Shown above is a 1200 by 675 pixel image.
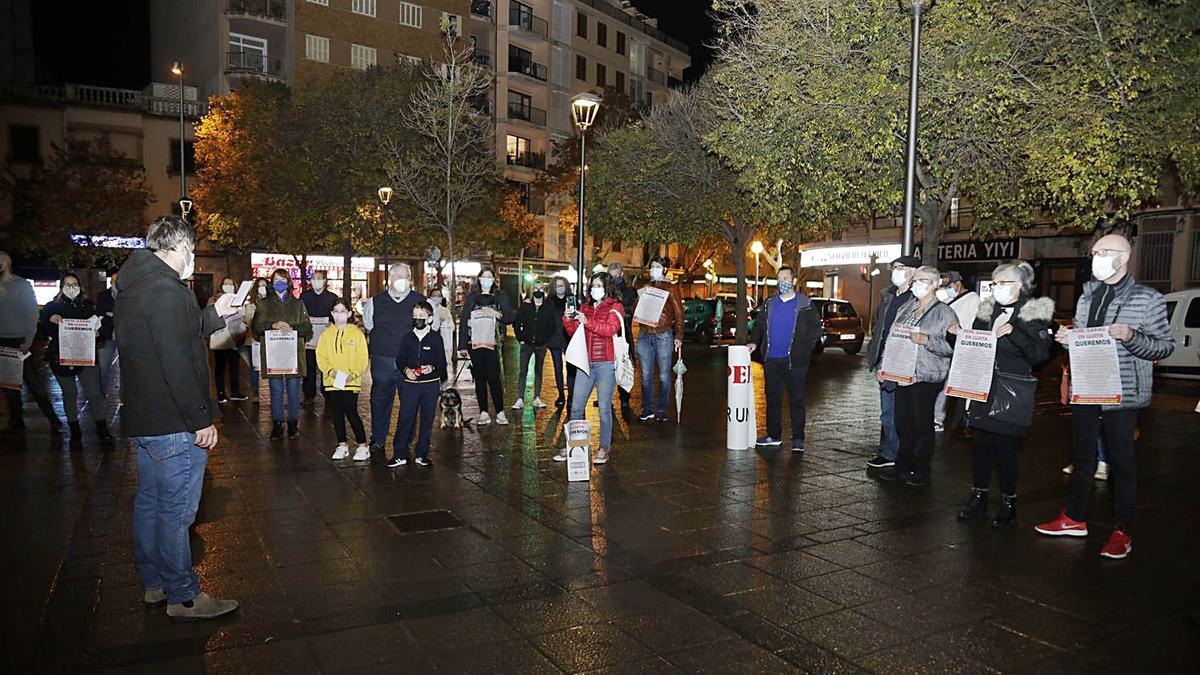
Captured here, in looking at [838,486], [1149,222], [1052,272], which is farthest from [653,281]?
[1052,272]

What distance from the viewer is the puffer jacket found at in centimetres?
814

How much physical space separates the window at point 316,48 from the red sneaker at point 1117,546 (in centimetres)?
4122

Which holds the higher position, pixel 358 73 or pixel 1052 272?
pixel 358 73

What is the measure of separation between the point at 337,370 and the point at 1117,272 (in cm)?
682

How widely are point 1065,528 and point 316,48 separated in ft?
135

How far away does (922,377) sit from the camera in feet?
23.5

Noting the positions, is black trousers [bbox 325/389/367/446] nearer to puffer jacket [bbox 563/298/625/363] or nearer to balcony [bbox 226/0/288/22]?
puffer jacket [bbox 563/298/625/363]

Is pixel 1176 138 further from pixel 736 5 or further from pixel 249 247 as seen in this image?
pixel 249 247

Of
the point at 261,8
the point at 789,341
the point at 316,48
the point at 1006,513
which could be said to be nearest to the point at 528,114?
the point at 316,48

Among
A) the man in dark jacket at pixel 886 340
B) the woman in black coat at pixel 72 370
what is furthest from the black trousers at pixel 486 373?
the man in dark jacket at pixel 886 340

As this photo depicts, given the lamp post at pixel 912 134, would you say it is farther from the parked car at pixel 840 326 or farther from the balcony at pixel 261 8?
the balcony at pixel 261 8

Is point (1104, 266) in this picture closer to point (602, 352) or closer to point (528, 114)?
point (602, 352)

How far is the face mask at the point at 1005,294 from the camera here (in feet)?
19.6

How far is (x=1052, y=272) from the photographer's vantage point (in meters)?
29.8
